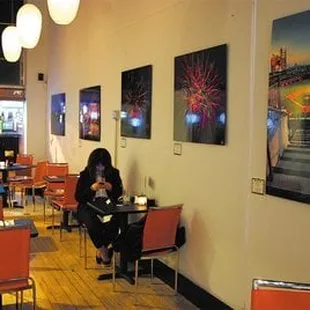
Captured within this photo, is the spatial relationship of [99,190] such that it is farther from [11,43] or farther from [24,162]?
[24,162]

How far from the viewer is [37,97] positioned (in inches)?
397

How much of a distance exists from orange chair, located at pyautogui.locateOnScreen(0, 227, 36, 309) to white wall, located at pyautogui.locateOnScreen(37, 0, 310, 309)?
4.83 ft

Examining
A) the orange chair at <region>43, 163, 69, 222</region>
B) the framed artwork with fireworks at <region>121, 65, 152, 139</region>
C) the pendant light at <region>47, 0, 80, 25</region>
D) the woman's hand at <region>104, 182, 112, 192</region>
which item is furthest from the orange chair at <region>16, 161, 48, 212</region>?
the pendant light at <region>47, 0, 80, 25</region>

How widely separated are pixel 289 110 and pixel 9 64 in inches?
317

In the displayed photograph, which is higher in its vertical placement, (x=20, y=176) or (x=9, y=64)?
(x=9, y=64)

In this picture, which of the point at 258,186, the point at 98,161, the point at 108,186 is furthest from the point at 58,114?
the point at 258,186

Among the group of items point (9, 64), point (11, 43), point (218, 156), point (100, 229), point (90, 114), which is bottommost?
point (100, 229)

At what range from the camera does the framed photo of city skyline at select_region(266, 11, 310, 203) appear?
9.39 feet

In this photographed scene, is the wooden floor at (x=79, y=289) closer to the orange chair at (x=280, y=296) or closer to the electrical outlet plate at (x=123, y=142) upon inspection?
the electrical outlet plate at (x=123, y=142)

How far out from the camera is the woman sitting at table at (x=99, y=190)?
5.07m

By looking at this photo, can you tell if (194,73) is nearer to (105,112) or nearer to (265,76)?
(265,76)

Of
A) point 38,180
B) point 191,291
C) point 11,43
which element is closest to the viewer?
point 191,291

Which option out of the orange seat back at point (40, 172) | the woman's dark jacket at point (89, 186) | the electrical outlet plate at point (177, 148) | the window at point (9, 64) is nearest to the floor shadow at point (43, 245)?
the woman's dark jacket at point (89, 186)

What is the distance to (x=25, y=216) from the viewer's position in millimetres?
7875
